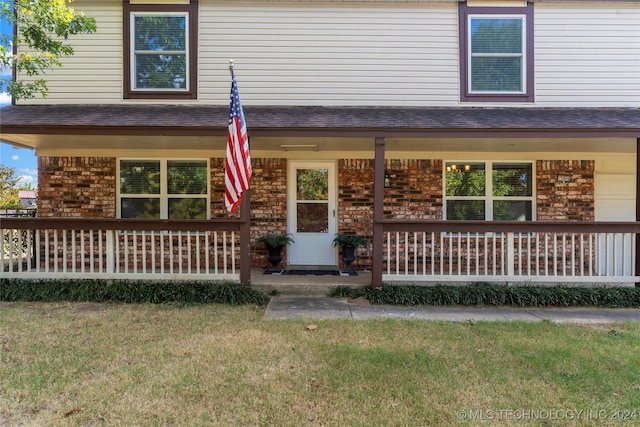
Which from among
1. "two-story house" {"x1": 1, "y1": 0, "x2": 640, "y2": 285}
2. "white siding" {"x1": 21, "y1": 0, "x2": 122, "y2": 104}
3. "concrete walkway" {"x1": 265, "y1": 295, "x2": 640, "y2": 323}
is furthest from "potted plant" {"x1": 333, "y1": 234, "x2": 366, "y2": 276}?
"white siding" {"x1": 21, "y1": 0, "x2": 122, "y2": 104}

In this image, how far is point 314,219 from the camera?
Answer: 23.5 feet

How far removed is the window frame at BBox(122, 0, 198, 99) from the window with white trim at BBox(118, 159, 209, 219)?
122 centimetres

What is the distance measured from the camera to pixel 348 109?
6.42 metres

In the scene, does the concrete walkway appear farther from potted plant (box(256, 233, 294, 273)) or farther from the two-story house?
potted plant (box(256, 233, 294, 273))

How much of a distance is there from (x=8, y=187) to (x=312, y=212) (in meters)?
12.3

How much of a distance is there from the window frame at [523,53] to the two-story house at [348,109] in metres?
0.03

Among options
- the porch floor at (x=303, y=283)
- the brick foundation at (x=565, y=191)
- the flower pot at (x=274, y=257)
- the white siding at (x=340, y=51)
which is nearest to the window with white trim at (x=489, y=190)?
the brick foundation at (x=565, y=191)

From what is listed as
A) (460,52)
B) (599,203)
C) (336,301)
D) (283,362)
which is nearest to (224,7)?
(460,52)

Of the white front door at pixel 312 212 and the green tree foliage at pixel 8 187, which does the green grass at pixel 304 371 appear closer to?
the white front door at pixel 312 212

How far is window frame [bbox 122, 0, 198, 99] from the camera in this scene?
6.57 meters

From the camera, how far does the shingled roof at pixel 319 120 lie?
5.25 metres

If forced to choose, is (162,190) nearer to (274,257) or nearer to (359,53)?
(274,257)

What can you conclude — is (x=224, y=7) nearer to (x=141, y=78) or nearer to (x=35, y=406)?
(x=141, y=78)

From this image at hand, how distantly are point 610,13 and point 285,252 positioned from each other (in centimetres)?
738
